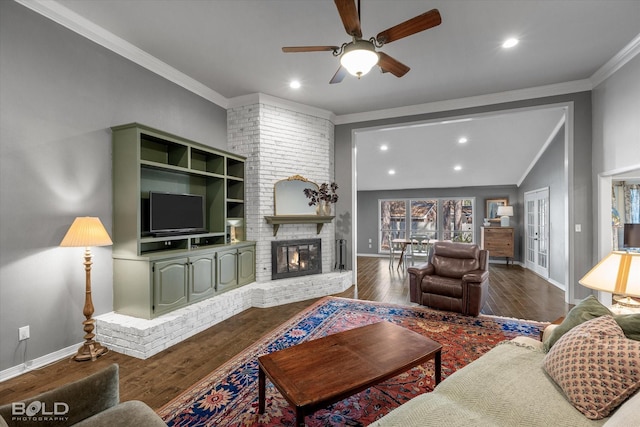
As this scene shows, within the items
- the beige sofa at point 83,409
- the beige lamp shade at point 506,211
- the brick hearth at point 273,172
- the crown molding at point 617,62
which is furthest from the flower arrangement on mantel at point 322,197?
the beige lamp shade at point 506,211

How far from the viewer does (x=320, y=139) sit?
16.9 ft

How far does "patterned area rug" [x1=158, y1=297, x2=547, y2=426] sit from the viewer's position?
6.13 ft

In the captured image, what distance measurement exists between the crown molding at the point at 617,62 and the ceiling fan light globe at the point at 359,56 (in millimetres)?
3205

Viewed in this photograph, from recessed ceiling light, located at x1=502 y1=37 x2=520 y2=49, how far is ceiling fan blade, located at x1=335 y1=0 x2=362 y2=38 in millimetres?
2074

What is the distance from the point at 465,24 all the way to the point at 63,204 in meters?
4.19

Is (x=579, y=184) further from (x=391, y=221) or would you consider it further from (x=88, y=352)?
(x=88, y=352)

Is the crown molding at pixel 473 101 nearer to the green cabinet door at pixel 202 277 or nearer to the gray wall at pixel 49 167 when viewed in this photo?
the green cabinet door at pixel 202 277

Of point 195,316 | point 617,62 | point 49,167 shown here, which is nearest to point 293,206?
point 195,316

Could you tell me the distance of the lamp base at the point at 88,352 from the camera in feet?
8.64

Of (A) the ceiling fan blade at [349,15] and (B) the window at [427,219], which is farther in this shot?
(B) the window at [427,219]

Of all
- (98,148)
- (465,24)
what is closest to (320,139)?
(465,24)

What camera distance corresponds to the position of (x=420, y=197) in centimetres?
927

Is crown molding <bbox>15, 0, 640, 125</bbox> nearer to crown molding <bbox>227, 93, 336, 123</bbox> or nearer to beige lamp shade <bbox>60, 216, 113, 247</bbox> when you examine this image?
crown molding <bbox>227, 93, 336, 123</bbox>

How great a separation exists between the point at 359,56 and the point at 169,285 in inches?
113
